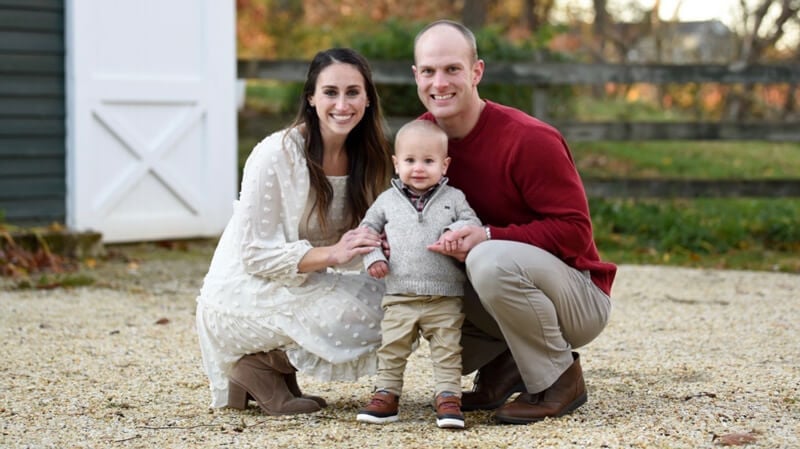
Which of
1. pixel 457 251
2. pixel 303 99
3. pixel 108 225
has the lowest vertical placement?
pixel 108 225

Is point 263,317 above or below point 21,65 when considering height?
below

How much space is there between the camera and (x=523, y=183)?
3600mm

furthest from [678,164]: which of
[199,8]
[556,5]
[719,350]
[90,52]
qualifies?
[556,5]

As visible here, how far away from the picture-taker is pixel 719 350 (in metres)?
4.86

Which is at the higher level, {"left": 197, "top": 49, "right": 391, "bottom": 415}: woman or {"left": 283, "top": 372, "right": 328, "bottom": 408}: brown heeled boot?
{"left": 197, "top": 49, "right": 391, "bottom": 415}: woman

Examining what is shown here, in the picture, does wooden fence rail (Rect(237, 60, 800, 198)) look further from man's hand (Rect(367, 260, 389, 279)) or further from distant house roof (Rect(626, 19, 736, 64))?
distant house roof (Rect(626, 19, 736, 64))

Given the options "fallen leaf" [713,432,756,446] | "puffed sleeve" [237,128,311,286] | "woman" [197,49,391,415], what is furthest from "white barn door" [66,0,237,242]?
"fallen leaf" [713,432,756,446]

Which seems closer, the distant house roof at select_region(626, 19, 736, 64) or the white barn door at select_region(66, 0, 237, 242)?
the white barn door at select_region(66, 0, 237, 242)

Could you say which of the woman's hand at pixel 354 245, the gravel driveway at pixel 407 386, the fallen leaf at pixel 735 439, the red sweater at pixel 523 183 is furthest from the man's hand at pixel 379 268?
the fallen leaf at pixel 735 439

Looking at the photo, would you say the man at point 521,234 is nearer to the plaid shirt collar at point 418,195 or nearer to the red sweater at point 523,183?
the red sweater at point 523,183

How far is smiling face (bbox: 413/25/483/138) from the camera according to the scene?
365cm

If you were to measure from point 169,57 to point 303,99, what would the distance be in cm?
474

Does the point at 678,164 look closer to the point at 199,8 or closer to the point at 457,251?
the point at 199,8

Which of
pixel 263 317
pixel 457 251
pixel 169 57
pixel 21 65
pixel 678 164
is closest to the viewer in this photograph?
pixel 457 251
